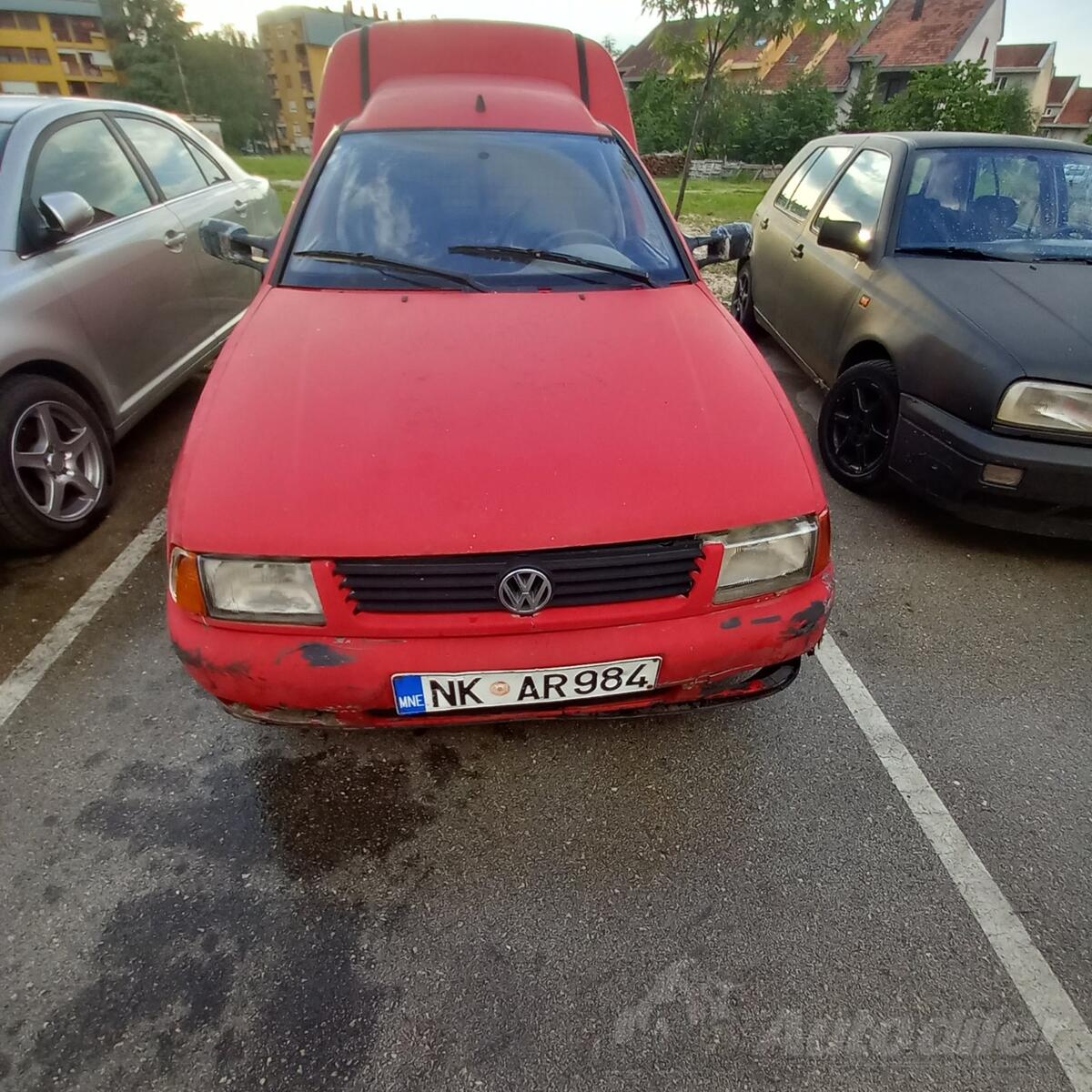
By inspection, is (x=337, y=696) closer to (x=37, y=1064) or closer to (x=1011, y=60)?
(x=37, y=1064)

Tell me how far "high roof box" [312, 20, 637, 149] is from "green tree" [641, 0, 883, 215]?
5.67 m

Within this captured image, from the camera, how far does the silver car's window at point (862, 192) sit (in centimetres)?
376

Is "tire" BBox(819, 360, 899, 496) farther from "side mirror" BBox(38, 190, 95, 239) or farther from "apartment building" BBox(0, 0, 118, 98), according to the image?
"apartment building" BBox(0, 0, 118, 98)

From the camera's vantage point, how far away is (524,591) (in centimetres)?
163

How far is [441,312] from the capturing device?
7.18ft

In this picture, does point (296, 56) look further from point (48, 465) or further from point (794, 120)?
point (48, 465)

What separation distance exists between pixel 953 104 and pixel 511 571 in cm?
2318

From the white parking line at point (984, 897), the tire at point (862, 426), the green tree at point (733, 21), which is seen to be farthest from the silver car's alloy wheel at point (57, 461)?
the green tree at point (733, 21)

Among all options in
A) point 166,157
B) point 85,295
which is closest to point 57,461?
point 85,295

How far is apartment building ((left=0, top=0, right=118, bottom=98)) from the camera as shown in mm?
52688

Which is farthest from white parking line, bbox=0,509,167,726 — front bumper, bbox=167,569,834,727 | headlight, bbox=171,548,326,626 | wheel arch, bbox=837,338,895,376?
wheel arch, bbox=837,338,895,376

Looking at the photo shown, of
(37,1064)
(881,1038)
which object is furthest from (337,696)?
(881,1038)

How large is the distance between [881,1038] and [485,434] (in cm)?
159

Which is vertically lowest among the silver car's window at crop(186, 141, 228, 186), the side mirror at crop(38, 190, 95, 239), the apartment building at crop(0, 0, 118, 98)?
the side mirror at crop(38, 190, 95, 239)
